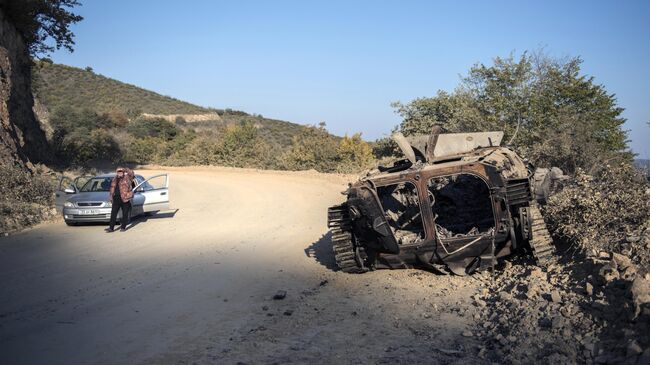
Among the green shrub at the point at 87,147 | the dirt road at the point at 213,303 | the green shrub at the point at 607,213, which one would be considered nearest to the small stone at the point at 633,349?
the dirt road at the point at 213,303

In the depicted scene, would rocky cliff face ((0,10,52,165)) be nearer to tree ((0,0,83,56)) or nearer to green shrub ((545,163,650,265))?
tree ((0,0,83,56))

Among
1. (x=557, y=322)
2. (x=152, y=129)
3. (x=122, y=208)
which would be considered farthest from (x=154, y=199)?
(x=152, y=129)

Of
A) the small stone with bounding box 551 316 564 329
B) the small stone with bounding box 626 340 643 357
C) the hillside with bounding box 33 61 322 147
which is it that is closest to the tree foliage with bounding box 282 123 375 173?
the small stone with bounding box 551 316 564 329

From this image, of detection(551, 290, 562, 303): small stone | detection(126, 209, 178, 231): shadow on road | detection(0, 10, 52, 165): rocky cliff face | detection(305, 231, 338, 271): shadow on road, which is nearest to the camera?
detection(551, 290, 562, 303): small stone

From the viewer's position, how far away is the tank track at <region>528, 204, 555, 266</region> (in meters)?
7.10

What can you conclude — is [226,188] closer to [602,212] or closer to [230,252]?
[230,252]

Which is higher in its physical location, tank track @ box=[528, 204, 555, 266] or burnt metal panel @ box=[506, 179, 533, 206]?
burnt metal panel @ box=[506, 179, 533, 206]

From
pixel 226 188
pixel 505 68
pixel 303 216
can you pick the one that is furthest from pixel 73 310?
pixel 505 68

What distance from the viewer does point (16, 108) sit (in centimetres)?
2083

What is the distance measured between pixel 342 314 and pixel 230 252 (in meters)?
4.41

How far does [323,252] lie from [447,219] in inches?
104

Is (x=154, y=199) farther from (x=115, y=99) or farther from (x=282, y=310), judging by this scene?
(x=115, y=99)

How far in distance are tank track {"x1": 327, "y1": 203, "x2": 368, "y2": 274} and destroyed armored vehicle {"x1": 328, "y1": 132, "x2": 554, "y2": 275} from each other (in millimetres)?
15

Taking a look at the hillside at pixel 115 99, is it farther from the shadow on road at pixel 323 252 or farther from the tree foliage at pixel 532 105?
the shadow on road at pixel 323 252
